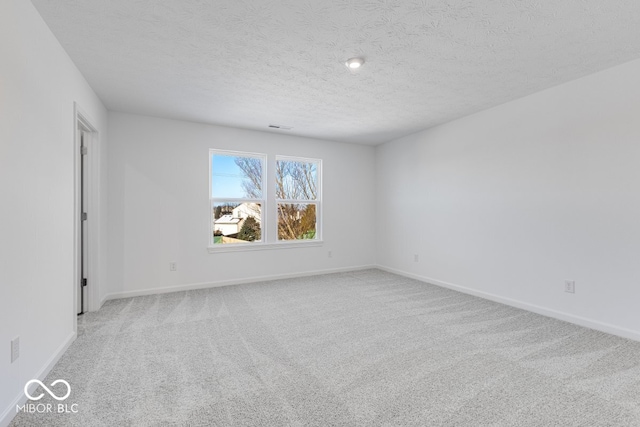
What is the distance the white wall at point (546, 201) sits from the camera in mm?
2592

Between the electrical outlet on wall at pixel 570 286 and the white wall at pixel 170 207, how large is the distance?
135 inches

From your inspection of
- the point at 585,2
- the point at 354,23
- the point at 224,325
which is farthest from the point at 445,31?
the point at 224,325

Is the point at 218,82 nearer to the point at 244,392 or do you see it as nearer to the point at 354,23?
the point at 354,23

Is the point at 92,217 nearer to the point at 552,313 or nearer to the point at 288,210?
the point at 288,210

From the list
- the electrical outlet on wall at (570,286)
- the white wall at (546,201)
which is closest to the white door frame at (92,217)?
the white wall at (546,201)

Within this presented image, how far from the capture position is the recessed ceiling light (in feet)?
8.08

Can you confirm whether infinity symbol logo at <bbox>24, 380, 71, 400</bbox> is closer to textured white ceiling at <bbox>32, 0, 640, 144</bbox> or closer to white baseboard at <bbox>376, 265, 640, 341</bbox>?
textured white ceiling at <bbox>32, 0, 640, 144</bbox>

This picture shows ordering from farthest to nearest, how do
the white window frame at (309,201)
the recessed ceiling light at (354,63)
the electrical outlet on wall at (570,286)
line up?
the white window frame at (309,201), the electrical outlet on wall at (570,286), the recessed ceiling light at (354,63)

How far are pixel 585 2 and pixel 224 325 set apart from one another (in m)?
3.73

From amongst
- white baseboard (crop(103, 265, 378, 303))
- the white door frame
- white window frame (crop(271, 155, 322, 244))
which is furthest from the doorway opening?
white window frame (crop(271, 155, 322, 244))

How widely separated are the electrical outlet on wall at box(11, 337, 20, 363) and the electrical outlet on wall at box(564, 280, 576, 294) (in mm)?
4432

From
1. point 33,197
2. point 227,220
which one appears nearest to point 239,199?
point 227,220

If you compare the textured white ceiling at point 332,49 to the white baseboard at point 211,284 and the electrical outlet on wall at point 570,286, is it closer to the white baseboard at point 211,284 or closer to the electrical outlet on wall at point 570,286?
the electrical outlet on wall at point 570,286

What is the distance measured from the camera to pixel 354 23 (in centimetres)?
200
